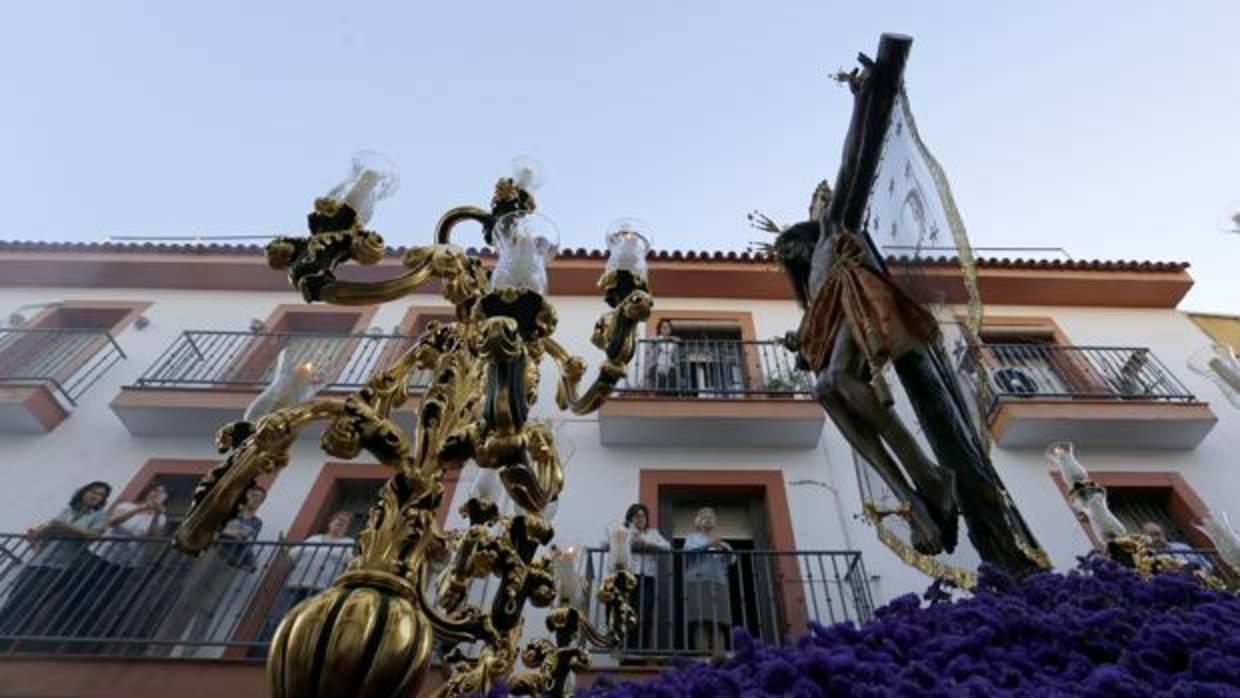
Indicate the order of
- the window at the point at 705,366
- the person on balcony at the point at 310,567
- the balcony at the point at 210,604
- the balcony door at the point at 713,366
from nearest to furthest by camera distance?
1. the balcony at the point at 210,604
2. the person on balcony at the point at 310,567
3. the window at the point at 705,366
4. the balcony door at the point at 713,366

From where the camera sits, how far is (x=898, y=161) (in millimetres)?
3957

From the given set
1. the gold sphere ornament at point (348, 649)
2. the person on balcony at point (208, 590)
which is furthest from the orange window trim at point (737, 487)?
the gold sphere ornament at point (348, 649)

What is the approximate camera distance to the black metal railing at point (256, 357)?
8.27 m

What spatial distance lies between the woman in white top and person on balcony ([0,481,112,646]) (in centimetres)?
143

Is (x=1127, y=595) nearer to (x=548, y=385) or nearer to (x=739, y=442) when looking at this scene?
(x=739, y=442)

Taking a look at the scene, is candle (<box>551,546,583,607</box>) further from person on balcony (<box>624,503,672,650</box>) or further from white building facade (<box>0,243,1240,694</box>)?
white building facade (<box>0,243,1240,694</box>)

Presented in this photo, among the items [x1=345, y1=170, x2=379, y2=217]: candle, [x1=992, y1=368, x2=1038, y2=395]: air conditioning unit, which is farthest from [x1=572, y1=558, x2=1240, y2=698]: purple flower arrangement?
[x1=992, y1=368, x2=1038, y2=395]: air conditioning unit

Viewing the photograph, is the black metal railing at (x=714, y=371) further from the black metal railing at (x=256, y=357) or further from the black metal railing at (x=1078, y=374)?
the black metal railing at (x=256, y=357)

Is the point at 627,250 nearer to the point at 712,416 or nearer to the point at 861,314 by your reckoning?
the point at 861,314

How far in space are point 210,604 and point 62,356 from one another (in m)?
5.03

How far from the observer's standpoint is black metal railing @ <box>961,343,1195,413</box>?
802cm

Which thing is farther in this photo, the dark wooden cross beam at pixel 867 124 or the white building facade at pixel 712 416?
the white building facade at pixel 712 416

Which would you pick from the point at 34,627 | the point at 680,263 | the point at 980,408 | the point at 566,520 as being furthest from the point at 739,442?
the point at 34,627

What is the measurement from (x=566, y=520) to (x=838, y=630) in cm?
470
